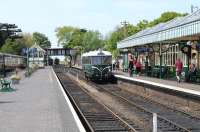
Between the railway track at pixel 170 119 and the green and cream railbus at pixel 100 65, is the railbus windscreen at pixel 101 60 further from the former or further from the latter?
the railway track at pixel 170 119

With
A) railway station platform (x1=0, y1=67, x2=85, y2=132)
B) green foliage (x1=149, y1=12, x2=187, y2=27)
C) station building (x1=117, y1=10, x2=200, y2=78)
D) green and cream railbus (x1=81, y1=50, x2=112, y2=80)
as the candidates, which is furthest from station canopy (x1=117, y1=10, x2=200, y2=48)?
green foliage (x1=149, y1=12, x2=187, y2=27)

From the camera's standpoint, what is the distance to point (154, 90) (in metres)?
30.1

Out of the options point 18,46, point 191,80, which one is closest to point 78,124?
point 191,80

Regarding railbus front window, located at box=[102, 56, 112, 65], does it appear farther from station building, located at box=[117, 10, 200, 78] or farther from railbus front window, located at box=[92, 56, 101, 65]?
station building, located at box=[117, 10, 200, 78]

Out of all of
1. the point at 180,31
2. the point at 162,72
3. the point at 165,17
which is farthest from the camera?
the point at 165,17

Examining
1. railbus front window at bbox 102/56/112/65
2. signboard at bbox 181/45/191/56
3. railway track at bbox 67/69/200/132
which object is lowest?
railway track at bbox 67/69/200/132

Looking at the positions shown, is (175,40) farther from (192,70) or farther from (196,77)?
(196,77)

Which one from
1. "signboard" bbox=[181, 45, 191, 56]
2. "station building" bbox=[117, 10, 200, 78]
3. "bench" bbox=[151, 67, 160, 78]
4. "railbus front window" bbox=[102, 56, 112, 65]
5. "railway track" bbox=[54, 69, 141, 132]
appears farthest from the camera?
"railbus front window" bbox=[102, 56, 112, 65]

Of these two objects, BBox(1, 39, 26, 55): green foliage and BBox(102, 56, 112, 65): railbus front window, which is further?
BBox(1, 39, 26, 55): green foliage

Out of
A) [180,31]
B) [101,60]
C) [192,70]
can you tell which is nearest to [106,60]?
[101,60]

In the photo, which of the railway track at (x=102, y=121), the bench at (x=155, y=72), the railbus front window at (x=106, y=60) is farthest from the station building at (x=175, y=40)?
the railway track at (x=102, y=121)

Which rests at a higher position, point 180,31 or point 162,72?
point 180,31

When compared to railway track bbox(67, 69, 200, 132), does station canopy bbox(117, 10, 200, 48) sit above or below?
above

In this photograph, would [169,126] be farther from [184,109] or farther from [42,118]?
[184,109]
